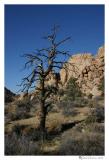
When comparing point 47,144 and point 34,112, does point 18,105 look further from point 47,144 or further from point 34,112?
point 47,144

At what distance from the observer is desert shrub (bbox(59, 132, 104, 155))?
5297 mm

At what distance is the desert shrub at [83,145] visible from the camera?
5297 mm

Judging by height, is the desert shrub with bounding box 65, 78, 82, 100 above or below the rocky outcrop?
below

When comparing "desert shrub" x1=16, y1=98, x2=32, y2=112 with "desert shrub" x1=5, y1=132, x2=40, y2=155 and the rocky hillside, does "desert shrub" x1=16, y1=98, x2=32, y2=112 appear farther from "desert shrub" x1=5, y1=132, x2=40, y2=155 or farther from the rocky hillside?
the rocky hillside

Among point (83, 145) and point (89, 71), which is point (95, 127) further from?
point (89, 71)

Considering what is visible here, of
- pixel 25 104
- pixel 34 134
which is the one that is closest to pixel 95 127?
pixel 34 134

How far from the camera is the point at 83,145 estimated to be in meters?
5.55

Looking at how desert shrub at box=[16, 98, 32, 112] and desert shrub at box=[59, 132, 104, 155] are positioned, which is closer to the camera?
desert shrub at box=[59, 132, 104, 155]

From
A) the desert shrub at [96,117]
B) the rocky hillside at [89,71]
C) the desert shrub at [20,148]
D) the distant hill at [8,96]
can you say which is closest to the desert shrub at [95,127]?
the desert shrub at [96,117]

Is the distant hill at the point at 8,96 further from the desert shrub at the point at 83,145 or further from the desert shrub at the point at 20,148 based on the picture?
the desert shrub at the point at 20,148

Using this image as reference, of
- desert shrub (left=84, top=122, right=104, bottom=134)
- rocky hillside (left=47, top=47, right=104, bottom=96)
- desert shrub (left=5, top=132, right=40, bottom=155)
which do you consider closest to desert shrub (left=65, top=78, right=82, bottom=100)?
rocky hillside (left=47, top=47, right=104, bottom=96)

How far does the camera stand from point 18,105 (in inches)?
423

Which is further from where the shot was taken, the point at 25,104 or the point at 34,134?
the point at 25,104
